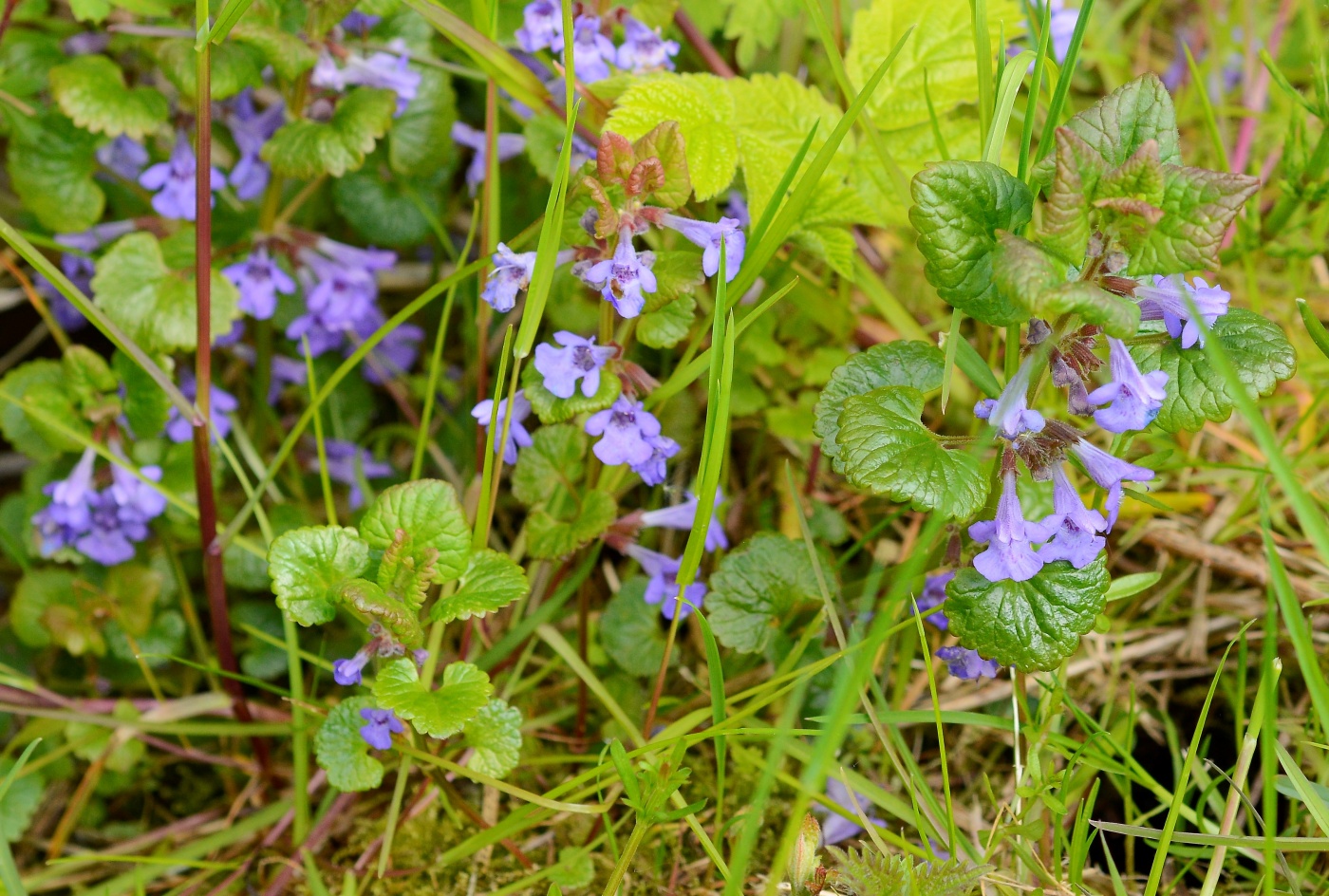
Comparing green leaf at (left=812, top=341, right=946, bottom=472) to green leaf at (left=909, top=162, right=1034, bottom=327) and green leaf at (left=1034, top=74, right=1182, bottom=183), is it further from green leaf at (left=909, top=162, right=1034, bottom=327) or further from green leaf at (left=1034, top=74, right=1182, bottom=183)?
green leaf at (left=1034, top=74, right=1182, bottom=183)

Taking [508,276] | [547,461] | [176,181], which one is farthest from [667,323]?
[176,181]

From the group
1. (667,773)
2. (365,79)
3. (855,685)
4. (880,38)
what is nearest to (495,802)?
(667,773)

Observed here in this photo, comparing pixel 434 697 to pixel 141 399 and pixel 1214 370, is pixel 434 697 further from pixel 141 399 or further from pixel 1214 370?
pixel 1214 370

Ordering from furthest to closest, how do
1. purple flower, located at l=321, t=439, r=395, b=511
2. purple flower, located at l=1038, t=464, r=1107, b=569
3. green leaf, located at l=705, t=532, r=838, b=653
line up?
purple flower, located at l=321, t=439, r=395, b=511 → green leaf, located at l=705, t=532, r=838, b=653 → purple flower, located at l=1038, t=464, r=1107, b=569

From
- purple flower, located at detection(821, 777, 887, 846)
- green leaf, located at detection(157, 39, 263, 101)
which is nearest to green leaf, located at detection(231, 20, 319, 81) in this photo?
green leaf, located at detection(157, 39, 263, 101)

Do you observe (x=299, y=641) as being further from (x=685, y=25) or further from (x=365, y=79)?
(x=685, y=25)

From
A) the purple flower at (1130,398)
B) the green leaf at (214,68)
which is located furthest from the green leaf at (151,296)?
the purple flower at (1130,398)
